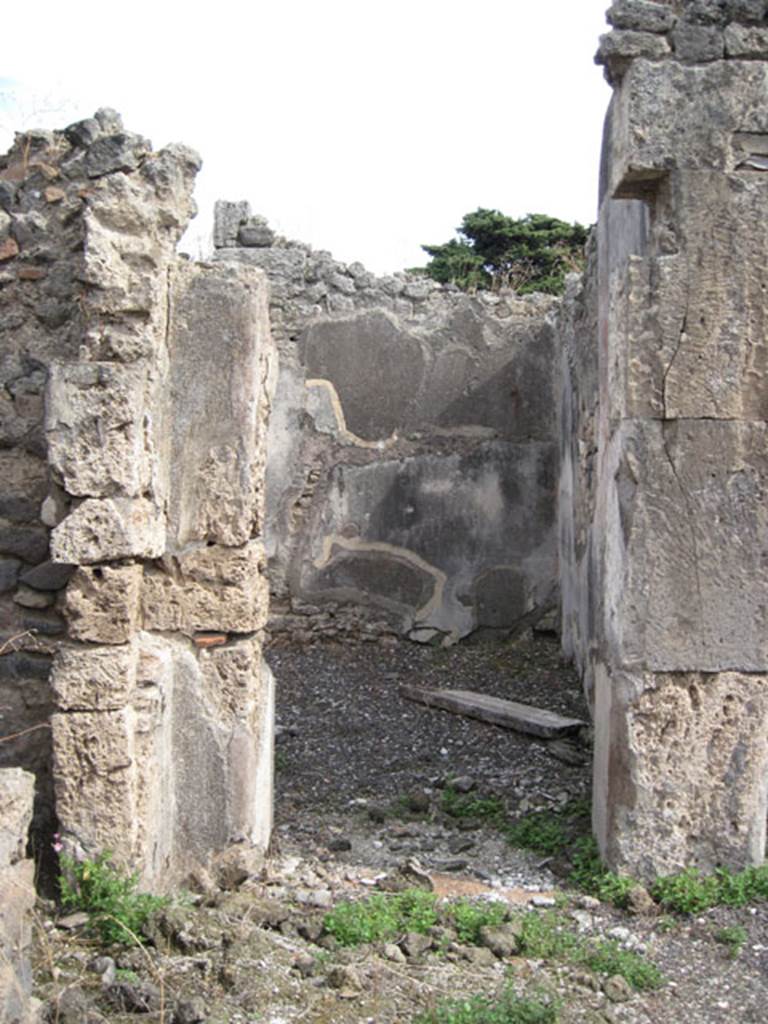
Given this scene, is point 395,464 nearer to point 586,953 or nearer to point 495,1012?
point 586,953

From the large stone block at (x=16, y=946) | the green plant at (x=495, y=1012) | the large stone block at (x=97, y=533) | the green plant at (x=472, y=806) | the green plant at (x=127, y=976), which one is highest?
the large stone block at (x=97, y=533)

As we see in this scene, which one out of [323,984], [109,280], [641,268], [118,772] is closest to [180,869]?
[118,772]

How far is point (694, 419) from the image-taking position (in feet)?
13.1

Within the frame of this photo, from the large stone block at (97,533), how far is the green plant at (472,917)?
155 centimetres

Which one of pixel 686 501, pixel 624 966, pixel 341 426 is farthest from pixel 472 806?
pixel 341 426

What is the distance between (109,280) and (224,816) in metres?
1.81

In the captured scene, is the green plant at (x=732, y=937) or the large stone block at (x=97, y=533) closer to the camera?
the large stone block at (x=97, y=533)

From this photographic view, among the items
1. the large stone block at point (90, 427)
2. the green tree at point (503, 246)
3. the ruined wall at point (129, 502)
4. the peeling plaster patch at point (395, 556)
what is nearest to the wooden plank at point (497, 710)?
the peeling plaster patch at point (395, 556)

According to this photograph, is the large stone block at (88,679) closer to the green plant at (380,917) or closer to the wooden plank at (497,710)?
the green plant at (380,917)

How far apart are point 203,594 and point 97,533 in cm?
50

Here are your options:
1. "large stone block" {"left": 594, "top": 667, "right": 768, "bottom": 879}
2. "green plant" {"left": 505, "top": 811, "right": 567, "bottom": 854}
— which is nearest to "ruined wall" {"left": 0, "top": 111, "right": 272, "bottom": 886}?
"green plant" {"left": 505, "top": 811, "right": 567, "bottom": 854}

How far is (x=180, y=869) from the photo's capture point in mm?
3930

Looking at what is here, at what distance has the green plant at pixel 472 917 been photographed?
364 centimetres

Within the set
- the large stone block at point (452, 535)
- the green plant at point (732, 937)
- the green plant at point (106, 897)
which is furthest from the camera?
the large stone block at point (452, 535)
